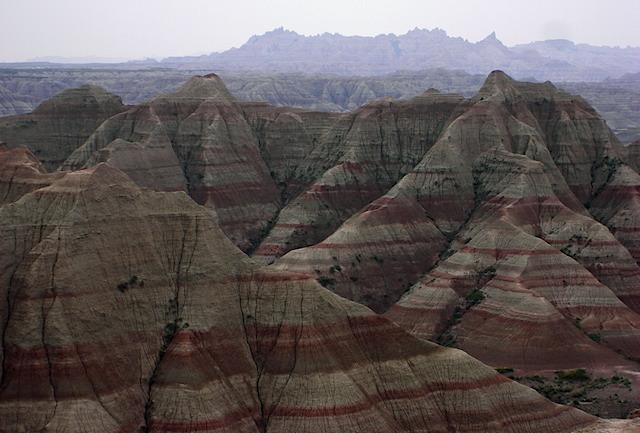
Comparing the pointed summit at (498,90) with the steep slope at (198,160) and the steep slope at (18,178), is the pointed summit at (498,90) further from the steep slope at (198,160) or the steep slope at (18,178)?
the steep slope at (18,178)

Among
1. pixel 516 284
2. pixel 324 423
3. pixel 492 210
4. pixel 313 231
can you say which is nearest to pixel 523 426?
pixel 324 423

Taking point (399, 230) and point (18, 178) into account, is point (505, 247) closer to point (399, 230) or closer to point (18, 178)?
point (399, 230)

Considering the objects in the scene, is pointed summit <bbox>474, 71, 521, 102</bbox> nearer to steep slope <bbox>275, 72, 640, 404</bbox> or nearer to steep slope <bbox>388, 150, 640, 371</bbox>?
steep slope <bbox>275, 72, 640, 404</bbox>

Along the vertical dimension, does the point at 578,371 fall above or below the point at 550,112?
below

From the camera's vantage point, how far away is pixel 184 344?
96.3 m

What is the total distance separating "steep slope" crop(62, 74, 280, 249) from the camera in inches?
7067

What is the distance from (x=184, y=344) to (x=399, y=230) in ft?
224

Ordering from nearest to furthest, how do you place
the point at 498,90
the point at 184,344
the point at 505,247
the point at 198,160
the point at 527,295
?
the point at 184,344
the point at 527,295
the point at 505,247
the point at 498,90
the point at 198,160

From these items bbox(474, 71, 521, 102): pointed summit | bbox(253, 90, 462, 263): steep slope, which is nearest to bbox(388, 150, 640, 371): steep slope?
bbox(253, 90, 462, 263): steep slope

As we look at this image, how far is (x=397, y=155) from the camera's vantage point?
188 meters

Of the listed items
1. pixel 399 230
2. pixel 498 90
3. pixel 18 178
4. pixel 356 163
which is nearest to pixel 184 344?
pixel 18 178

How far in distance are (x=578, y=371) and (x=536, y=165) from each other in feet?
154

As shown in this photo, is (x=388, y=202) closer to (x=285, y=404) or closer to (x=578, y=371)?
(x=578, y=371)

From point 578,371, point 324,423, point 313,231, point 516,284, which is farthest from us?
point 313,231
